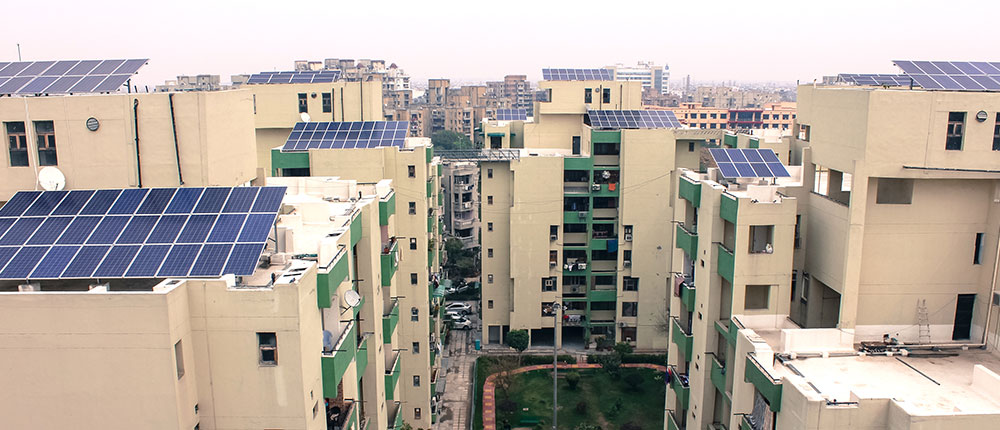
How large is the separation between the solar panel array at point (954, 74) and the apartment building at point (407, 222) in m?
22.0

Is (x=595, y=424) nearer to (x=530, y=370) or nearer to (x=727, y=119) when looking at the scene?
(x=530, y=370)

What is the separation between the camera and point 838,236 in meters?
21.2

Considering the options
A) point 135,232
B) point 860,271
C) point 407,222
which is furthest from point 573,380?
point 135,232

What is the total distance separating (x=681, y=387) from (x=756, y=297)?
5372mm

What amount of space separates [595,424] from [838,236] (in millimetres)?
24105

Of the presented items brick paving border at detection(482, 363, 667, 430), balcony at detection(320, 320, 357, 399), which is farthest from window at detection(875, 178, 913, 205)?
brick paving border at detection(482, 363, 667, 430)

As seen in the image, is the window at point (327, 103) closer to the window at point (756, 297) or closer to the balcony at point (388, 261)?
the balcony at point (388, 261)

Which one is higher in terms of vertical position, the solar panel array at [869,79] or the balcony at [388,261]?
the solar panel array at [869,79]

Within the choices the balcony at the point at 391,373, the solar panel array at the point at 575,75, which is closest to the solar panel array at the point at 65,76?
the balcony at the point at 391,373

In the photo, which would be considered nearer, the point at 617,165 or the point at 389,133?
the point at 389,133

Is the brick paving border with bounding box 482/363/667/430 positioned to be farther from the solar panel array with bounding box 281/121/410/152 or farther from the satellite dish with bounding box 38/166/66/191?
the satellite dish with bounding box 38/166/66/191

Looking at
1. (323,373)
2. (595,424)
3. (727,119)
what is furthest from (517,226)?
(727,119)

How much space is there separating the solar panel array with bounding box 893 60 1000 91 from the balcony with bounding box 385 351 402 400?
2085cm

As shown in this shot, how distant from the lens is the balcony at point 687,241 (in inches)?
1024
